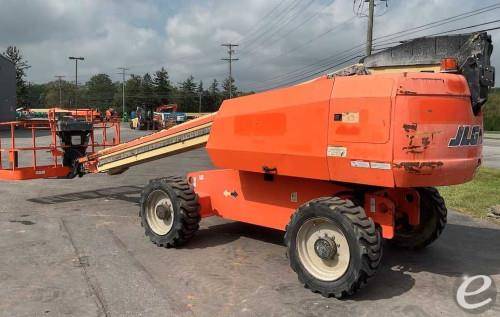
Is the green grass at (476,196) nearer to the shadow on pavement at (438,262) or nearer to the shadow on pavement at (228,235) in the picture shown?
the shadow on pavement at (438,262)

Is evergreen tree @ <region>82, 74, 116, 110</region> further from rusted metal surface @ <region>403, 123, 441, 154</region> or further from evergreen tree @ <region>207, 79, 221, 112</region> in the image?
rusted metal surface @ <region>403, 123, 441, 154</region>

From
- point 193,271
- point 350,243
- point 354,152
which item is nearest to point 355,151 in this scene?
point 354,152

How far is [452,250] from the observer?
6895 millimetres

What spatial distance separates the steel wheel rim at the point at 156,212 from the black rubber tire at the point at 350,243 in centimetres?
230

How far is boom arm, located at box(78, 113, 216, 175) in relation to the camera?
689cm

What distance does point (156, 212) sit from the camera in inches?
276

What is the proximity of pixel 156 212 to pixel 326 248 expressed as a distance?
2.79 metres

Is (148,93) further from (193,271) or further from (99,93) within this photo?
(193,271)

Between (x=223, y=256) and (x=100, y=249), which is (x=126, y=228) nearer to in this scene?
(x=100, y=249)

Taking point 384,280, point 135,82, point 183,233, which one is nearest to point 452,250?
point 384,280

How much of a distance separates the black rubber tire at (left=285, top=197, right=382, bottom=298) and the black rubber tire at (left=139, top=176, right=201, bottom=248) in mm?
1925

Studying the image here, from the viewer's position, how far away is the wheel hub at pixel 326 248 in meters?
5.09

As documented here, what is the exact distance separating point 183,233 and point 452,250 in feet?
11.8

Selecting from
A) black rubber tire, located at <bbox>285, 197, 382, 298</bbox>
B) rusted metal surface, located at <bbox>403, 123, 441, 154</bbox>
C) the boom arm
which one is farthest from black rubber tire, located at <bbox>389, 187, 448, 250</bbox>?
the boom arm
